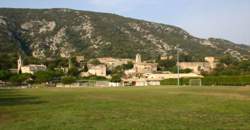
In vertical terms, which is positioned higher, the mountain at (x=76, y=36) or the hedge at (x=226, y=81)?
the mountain at (x=76, y=36)

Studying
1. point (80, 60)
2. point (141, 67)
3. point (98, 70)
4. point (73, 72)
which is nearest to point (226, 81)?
point (73, 72)

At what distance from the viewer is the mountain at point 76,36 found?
16850cm

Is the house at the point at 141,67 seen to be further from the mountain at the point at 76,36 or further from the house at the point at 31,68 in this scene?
the house at the point at 31,68

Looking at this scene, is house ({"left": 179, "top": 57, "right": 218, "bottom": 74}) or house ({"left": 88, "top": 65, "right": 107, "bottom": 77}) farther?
house ({"left": 179, "top": 57, "right": 218, "bottom": 74})

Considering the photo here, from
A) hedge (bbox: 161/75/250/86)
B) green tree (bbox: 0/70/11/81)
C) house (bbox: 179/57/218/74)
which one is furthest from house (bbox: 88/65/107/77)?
hedge (bbox: 161/75/250/86)

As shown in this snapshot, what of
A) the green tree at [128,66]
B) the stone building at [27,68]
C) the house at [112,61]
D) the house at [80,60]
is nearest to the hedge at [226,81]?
the stone building at [27,68]

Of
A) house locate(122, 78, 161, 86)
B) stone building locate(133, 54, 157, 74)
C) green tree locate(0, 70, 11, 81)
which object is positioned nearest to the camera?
house locate(122, 78, 161, 86)

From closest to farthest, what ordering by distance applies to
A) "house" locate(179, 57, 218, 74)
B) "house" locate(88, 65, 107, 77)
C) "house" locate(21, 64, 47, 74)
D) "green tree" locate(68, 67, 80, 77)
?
"green tree" locate(68, 67, 80, 77) → "house" locate(21, 64, 47, 74) → "house" locate(88, 65, 107, 77) → "house" locate(179, 57, 218, 74)

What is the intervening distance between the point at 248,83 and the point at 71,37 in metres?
105

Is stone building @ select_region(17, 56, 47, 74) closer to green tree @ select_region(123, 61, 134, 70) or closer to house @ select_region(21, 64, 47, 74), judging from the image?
house @ select_region(21, 64, 47, 74)

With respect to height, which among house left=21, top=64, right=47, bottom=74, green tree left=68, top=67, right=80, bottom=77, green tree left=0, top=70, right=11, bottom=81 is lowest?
green tree left=0, top=70, right=11, bottom=81

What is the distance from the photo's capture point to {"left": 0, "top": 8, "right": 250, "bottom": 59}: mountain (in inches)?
6634

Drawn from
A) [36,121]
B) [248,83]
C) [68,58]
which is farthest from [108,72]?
[36,121]

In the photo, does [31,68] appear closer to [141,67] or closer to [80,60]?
[80,60]
